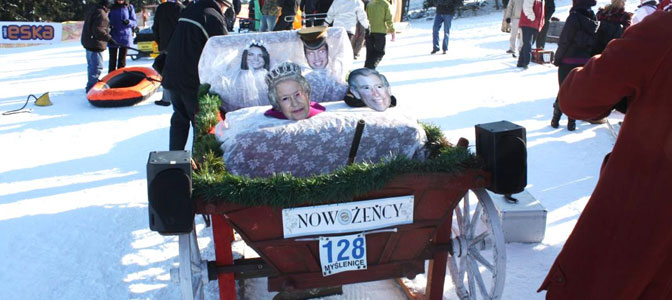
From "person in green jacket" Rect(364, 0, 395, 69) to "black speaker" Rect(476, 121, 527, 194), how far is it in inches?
303

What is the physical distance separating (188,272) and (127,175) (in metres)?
3.40

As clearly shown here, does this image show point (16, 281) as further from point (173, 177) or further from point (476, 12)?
point (476, 12)

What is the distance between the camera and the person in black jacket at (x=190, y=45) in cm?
445

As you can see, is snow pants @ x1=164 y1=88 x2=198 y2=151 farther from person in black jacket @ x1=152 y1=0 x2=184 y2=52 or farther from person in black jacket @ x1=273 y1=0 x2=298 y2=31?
person in black jacket @ x1=273 y1=0 x2=298 y2=31

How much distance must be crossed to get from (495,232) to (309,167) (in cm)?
96

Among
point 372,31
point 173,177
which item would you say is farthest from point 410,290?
point 372,31

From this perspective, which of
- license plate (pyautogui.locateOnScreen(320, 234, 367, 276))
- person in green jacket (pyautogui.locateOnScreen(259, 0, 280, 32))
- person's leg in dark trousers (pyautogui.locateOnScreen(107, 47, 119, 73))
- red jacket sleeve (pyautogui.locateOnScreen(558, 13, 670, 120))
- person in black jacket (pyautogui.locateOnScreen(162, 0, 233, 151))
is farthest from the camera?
person in green jacket (pyautogui.locateOnScreen(259, 0, 280, 32))

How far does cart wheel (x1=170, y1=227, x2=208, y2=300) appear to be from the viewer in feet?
7.65

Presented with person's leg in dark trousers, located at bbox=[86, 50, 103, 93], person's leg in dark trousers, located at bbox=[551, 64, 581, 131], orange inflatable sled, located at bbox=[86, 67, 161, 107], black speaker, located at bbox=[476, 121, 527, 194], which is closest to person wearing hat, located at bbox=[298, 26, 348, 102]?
black speaker, located at bbox=[476, 121, 527, 194]

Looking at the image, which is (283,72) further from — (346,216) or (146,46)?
(146,46)

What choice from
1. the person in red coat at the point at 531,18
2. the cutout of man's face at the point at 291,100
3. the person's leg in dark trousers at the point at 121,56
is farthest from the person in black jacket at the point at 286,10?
the cutout of man's face at the point at 291,100

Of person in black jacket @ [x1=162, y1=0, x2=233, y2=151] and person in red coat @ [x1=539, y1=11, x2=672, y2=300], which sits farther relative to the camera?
person in black jacket @ [x1=162, y1=0, x2=233, y2=151]

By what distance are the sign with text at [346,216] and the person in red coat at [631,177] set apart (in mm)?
775

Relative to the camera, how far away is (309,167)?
280cm
